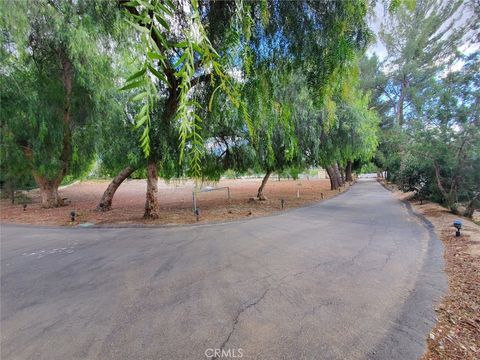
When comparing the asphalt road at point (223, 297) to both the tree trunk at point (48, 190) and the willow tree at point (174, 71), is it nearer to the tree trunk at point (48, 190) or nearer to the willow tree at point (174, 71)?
the willow tree at point (174, 71)

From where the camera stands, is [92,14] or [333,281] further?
[92,14]

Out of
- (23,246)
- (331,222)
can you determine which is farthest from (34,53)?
(331,222)

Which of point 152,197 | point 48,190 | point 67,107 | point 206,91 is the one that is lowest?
point 152,197

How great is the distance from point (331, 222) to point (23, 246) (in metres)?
9.35

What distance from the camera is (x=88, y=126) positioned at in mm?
10125

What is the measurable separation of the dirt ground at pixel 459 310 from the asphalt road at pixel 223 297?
0.12 meters

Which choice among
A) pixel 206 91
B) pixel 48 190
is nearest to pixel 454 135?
pixel 206 91

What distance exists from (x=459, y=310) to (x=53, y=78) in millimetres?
12758

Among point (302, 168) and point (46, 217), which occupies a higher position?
point (302, 168)

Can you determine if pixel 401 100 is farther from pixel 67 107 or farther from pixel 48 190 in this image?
pixel 48 190

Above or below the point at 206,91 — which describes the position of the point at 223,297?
below

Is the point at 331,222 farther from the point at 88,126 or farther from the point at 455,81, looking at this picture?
the point at 88,126

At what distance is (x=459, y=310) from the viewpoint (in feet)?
9.49

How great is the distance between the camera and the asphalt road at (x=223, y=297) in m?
2.36
